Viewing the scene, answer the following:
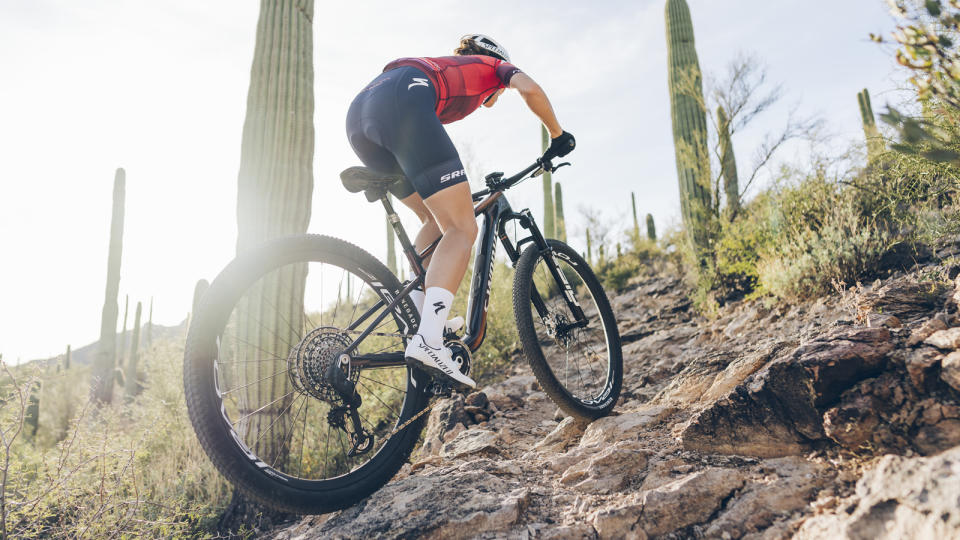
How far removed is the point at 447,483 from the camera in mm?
2201

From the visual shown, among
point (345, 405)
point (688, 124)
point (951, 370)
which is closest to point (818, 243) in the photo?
point (951, 370)

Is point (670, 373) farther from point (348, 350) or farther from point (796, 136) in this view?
point (796, 136)

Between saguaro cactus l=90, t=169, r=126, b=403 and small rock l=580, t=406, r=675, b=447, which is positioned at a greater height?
saguaro cactus l=90, t=169, r=126, b=403

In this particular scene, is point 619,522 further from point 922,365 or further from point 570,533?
point 922,365

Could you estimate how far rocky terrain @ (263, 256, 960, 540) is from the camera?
1.50 meters

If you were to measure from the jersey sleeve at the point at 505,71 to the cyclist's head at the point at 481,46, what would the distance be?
0.60 feet

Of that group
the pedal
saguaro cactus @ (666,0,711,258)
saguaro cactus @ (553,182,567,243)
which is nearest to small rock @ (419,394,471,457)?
the pedal

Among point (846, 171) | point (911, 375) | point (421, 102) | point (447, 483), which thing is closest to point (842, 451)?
point (911, 375)

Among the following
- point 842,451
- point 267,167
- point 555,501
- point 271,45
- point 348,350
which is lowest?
point 555,501

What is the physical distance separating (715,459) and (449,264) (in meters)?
1.38

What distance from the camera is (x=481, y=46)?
2848 millimetres

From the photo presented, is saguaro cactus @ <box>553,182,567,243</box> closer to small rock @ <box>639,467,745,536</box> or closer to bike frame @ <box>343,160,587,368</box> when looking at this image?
bike frame @ <box>343,160,587,368</box>

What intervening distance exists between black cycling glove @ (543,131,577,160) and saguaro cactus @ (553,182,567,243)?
10.2 metres

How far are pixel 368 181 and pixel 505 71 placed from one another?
3.31 ft
